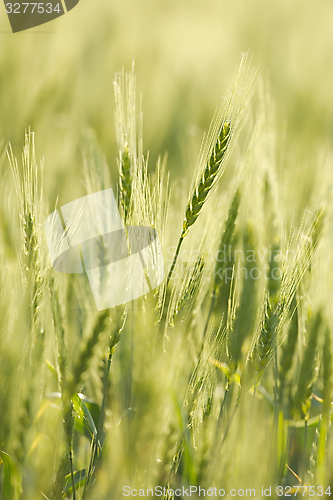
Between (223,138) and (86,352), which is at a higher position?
(223,138)

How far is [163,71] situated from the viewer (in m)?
1.20

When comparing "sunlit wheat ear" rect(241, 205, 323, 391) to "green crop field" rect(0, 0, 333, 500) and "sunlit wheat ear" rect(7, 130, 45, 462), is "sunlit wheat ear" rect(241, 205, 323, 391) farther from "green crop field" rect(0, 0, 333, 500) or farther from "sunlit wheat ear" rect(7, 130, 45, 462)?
"sunlit wheat ear" rect(7, 130, 45, 462)

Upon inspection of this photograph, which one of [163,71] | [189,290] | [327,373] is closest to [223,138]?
[189,290]

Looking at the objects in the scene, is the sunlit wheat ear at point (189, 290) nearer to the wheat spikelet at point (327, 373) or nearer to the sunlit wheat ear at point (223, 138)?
the sunlit wheat ear at point (223, 138)

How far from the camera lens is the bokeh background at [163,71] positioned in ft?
2.64

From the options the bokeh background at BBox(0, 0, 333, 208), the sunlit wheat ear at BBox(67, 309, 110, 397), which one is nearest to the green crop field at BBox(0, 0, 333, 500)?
the sunlit wheat ear at BBox(67, 309, 110, 397)

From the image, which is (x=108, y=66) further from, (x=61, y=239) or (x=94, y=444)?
(x=94, y=444)

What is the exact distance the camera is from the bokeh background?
2.64ft

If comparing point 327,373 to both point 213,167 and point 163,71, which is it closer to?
point 213,167

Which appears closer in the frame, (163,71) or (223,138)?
(223,138)

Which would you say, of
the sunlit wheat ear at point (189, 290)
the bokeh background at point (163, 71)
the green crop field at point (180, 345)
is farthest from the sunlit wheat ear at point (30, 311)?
the bokeh background at point (163, 71)

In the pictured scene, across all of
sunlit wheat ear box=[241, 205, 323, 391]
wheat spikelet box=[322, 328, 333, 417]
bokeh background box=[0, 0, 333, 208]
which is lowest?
wheat spikelet box=[322, 328, 333, 417]

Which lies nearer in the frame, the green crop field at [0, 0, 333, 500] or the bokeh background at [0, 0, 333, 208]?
the green crop field at [0, 0, 333, 500]

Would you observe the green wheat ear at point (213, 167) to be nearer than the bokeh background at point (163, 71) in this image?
Yes
